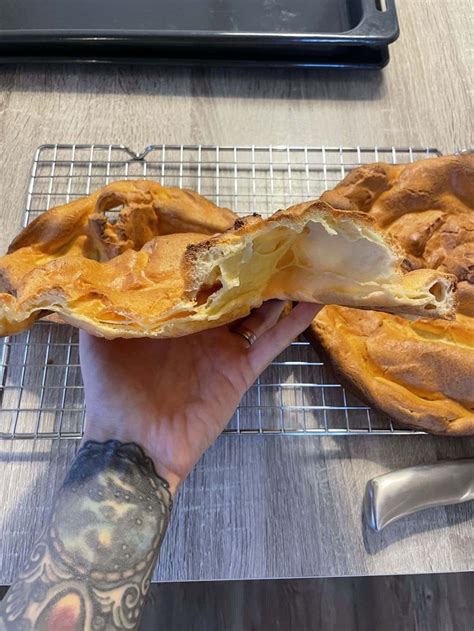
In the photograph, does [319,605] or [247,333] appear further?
[319,605]

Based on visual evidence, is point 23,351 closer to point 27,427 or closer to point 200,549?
point 27,427

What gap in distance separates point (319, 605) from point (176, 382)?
0.82 meters

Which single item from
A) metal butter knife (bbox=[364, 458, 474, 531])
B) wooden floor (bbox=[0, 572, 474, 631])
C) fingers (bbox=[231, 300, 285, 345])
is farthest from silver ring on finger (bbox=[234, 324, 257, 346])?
wooden floor (bbox=[0, 572, 474, 631])

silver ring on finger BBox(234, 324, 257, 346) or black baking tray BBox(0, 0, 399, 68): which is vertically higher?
black baking tray BBox(0, 0, 399, 68)

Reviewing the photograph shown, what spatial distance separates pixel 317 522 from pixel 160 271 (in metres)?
A: 0.59

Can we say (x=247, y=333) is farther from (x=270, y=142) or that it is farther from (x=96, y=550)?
(x=270, y=142)

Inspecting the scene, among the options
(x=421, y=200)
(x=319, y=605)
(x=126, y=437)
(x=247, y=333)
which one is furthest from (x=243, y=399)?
(x=319, y=605)

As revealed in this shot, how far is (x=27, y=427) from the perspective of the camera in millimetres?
1031

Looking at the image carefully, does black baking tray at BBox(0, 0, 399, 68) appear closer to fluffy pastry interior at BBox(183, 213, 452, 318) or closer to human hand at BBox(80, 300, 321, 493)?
human hand at BBox(80, 300, 321, 493)

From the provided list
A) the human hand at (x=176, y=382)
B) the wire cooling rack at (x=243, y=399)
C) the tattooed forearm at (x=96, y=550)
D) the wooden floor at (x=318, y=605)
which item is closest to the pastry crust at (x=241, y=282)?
the human hand at (x=176, y=382)

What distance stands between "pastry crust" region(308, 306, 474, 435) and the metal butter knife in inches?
3.5

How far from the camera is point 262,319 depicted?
0.87 meters

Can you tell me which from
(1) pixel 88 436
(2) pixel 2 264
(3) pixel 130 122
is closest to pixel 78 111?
(3) pixel 130 122

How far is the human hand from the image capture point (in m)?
0.80
